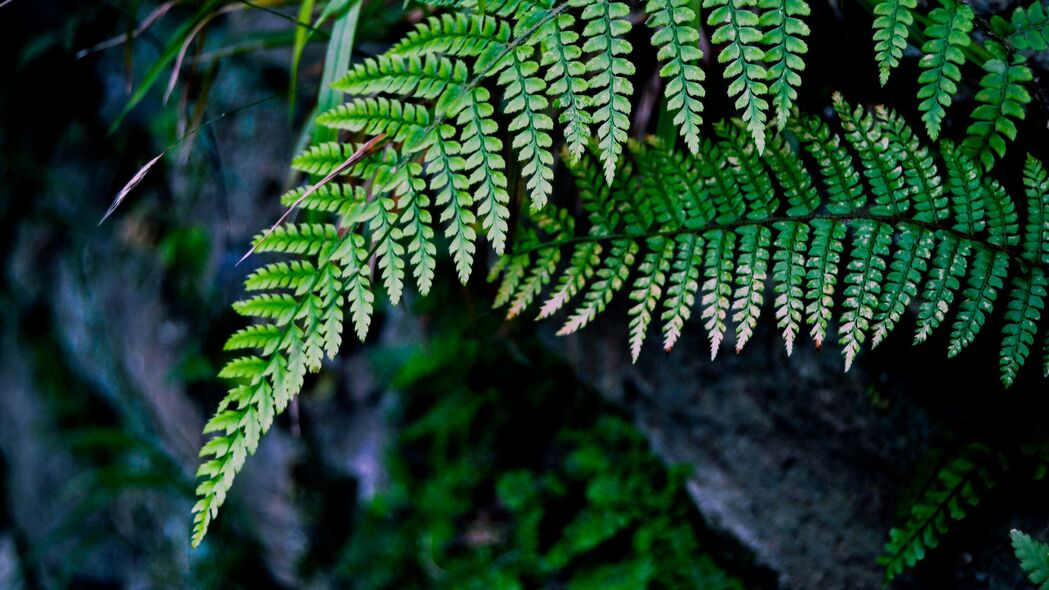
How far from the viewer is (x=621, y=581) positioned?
6.21ft

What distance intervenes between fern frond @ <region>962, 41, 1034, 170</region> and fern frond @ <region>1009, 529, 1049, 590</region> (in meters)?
0.67

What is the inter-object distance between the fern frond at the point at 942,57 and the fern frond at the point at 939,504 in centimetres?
74

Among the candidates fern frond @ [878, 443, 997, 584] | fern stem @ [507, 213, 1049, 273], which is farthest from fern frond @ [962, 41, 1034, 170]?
fern frond @ [878, 443, 997, 584]

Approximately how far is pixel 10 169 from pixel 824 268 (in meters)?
4.58

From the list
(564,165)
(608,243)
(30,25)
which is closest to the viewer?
(608,243)

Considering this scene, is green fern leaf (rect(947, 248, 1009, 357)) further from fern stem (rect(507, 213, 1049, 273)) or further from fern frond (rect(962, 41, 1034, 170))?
fern frond (rect(962, 41, 1034, 170))

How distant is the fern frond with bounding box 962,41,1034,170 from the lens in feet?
4.07

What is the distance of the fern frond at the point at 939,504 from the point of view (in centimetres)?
146

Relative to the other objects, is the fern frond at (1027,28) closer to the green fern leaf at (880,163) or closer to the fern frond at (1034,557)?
the green fern leaf at (880,163)

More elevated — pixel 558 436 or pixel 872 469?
pixel 872 469

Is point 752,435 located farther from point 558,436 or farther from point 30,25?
point 30,25

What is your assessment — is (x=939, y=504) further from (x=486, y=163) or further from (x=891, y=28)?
(x=486, y=163)

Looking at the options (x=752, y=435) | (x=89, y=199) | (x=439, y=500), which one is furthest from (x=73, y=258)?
(x=752, y=435)

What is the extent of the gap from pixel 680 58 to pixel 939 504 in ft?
3.56
